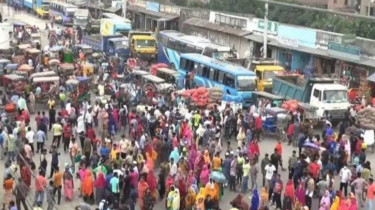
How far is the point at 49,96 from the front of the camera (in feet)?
92.2

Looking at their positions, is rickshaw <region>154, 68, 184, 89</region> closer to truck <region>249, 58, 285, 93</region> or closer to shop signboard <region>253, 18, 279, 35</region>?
truck <region>249, 58, 285, 93</region>

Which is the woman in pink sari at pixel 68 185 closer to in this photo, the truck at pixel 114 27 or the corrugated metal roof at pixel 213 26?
the corrugated metal roof at pixel 213 26

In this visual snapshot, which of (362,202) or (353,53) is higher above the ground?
(353,53)

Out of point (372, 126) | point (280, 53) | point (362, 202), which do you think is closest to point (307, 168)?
point (362, 202)

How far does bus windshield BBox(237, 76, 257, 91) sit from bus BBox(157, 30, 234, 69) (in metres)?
6.30

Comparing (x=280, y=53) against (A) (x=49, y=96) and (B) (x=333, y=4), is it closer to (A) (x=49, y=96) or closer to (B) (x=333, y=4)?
(A) (x=49, y=96)

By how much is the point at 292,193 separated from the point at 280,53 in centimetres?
2275

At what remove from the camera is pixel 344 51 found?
33.2m

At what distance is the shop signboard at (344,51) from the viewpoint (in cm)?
3233

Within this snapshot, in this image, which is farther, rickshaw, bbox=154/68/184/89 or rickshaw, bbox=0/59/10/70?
rickshaw, bbox=0/59/10/70

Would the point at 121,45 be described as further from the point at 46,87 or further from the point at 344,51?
the point at 344,51

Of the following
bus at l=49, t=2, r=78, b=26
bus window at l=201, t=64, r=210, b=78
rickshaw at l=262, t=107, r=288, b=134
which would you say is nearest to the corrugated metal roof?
bus window at l=201, t=64, r=210, b=78

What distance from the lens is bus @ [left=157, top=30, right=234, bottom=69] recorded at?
3569cm

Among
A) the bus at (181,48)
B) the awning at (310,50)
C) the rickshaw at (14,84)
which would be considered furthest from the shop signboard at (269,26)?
the rickshaw at (14,84)
